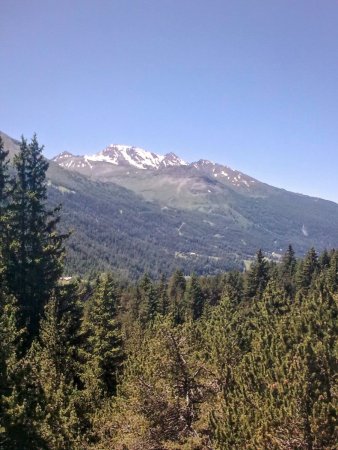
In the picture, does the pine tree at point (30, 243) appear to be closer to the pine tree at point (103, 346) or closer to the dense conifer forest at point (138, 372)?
the dense conifer forest at point (138, 372)

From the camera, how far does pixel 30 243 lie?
35.3 m

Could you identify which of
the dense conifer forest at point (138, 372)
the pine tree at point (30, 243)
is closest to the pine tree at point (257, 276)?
the dense conifer forest at point (138, 372)

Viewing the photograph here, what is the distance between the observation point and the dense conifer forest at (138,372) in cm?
1602

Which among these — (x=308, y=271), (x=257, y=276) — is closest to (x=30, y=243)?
(x=257, y=276)

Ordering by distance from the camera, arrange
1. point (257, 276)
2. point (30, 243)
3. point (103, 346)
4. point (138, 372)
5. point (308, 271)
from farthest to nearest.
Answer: point (308, 271) → point (257, 276) → point (30, 243) → point (103, 346) → point (138, 372)

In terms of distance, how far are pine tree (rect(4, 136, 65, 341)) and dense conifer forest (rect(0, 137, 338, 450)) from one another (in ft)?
0.28

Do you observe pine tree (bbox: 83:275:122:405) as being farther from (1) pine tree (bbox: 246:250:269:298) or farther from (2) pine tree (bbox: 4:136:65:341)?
(1) pine tree (bbox: 246:250:269:298)

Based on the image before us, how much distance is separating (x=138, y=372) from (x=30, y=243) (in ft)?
56.3

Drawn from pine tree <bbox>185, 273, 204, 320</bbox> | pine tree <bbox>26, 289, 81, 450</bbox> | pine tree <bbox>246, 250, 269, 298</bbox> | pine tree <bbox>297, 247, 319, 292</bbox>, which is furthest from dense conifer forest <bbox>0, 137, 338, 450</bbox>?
pine tree <bbox>185, 273, 204, 320</bbox>

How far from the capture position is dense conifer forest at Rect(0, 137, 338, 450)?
16016mm

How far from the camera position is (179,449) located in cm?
1948

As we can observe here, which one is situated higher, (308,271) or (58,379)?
(308,271)

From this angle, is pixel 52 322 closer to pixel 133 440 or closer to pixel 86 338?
pixel 86 338

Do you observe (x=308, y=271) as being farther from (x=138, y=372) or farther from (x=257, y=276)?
(x=138, y=372)
